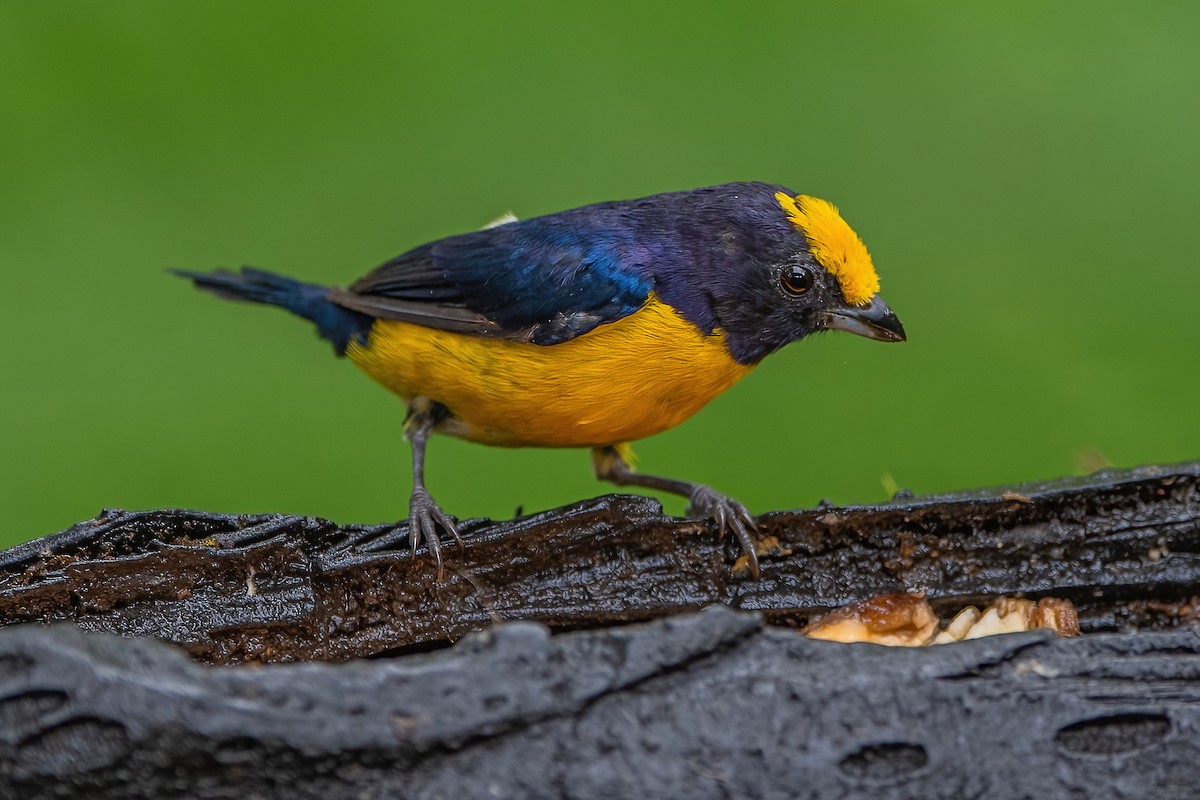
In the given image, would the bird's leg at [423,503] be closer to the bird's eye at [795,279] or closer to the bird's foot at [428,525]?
the bird's foot at [428,525]

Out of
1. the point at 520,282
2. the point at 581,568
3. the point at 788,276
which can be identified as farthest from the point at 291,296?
the point at 581,568

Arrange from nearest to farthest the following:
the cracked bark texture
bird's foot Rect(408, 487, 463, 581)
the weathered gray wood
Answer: the cracked bark texture
the weathered gray wood
bird's foot Rect(408, 487, 463, 581)

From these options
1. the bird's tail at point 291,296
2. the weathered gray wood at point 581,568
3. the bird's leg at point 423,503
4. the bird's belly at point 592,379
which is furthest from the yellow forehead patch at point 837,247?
the bird's tail at point 291,296

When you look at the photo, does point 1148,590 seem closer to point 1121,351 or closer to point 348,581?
point 348,581

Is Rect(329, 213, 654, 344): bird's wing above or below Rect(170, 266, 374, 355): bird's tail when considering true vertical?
below

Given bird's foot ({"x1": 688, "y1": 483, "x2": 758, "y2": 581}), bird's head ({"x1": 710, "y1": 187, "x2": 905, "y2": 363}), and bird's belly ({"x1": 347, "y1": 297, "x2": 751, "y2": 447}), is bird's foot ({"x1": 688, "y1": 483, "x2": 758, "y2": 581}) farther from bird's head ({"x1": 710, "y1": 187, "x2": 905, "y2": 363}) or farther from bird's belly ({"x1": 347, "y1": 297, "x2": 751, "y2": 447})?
bird's head ({"x1": 710, "y1": 187, "x2": 905, "y2": 363})

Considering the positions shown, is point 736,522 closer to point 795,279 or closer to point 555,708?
point 795,279

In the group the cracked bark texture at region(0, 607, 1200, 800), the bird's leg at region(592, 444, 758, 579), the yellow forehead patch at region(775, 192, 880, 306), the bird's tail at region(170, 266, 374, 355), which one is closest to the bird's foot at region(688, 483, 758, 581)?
the bird's leg at region(592, 444, 758, 579)
